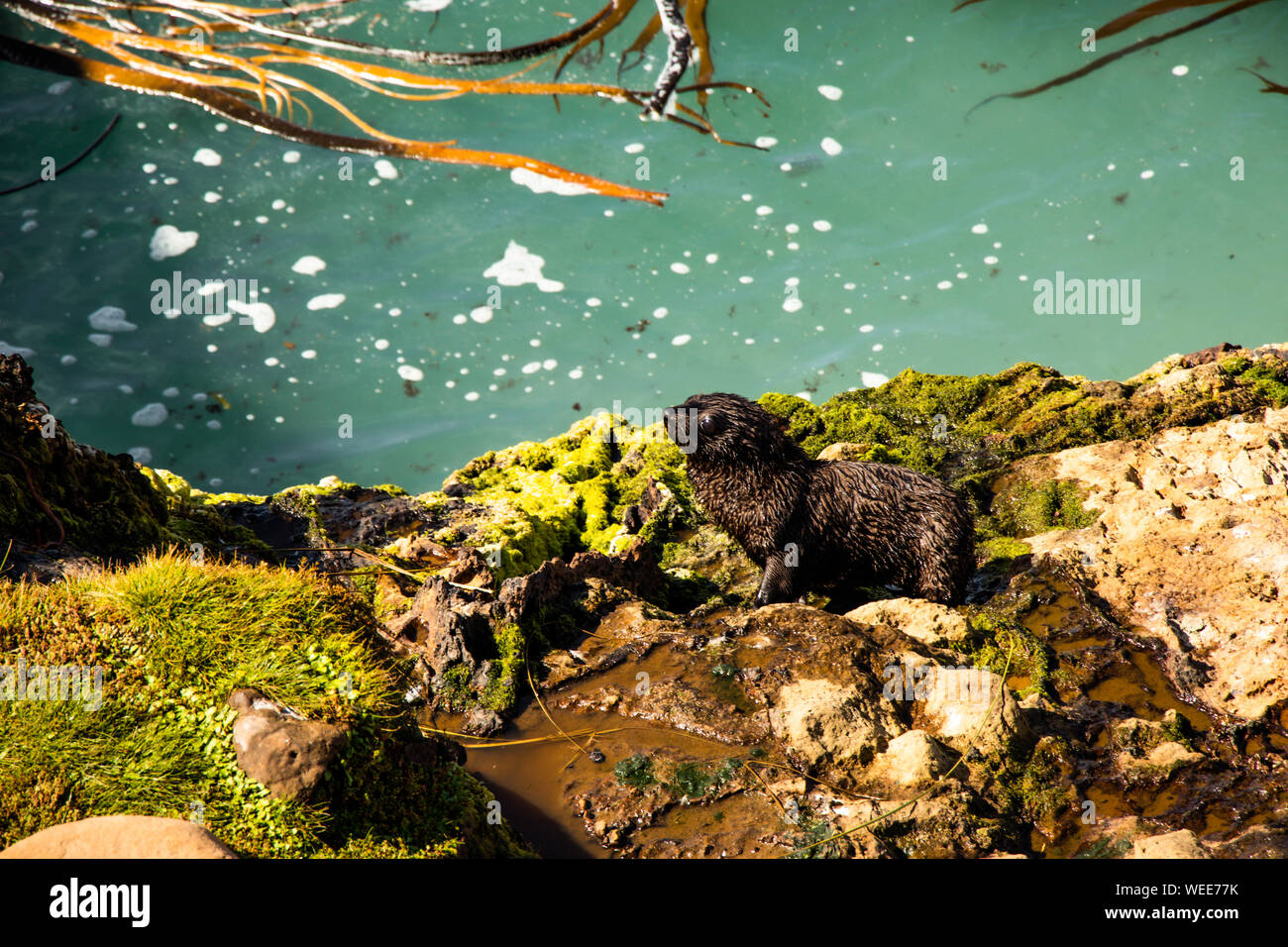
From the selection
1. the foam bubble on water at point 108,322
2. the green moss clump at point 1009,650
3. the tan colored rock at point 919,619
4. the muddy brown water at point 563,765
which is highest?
the foam bubble on water at point 108,322

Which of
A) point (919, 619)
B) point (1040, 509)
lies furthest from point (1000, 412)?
point (919, 619)

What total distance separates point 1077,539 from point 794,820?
11.9 feet

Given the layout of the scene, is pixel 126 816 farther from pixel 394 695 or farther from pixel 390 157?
pixel 390 157

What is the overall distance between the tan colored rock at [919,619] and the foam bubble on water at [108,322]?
8707mm

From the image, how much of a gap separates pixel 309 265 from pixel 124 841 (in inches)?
320

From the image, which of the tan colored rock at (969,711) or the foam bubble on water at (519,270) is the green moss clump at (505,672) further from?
the foam bubble on water at (519,270)

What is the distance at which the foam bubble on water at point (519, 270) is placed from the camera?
9.27m

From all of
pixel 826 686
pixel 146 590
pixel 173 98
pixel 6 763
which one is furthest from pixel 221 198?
pixel 826 686

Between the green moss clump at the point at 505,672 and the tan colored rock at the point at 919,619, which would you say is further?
the tan colored rock at the point at 919,619

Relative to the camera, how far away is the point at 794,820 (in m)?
3.28

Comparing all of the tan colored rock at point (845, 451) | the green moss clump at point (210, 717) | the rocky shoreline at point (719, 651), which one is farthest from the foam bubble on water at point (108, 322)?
the tan colored rock at point (845, 451)

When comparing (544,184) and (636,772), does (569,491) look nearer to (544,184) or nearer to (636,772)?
(636,772)

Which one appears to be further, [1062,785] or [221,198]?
[221,198]

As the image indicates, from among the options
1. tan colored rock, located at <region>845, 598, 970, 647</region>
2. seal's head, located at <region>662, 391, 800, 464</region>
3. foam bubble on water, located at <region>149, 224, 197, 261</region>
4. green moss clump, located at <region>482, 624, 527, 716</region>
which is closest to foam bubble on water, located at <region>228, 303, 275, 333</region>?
foam bubble on water, located at <region>149, 224, 197, 261</region>
